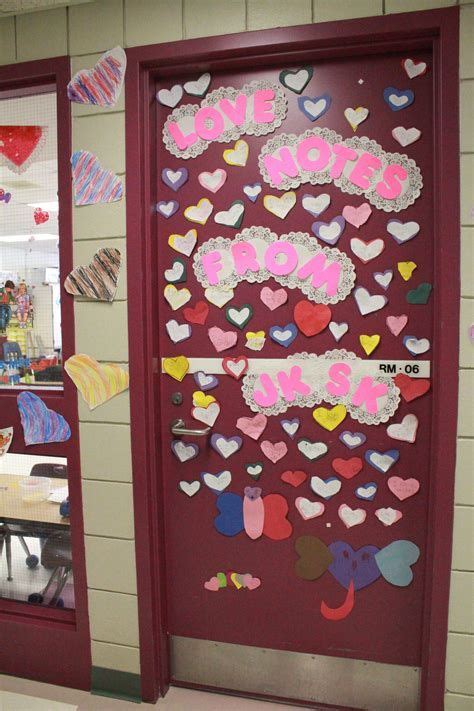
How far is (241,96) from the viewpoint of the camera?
1602 mm

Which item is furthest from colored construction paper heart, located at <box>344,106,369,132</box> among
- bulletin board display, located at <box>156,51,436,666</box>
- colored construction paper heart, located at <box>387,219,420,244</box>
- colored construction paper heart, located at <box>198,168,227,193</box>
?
colored construction paper heart, located at <box>198,168,227,193</box>

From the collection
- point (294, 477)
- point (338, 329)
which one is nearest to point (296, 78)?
point (338, 329)

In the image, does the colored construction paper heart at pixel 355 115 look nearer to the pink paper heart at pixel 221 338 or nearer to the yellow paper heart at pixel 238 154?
the yellow paper heart at pixel 238 154

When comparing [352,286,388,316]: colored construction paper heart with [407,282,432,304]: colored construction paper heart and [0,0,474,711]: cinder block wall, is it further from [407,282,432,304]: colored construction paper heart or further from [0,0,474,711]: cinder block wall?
[0,0,474,711]: cinder block wall

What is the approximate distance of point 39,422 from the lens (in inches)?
70.2

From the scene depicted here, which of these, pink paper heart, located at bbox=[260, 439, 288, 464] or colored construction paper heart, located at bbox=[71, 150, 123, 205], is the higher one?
colored construction paper heart, located at bbox=[71, 150, 123, 205]

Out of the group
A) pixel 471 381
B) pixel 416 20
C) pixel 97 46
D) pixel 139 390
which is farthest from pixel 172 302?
pixel 416 20

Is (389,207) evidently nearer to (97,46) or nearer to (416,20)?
(416,20)

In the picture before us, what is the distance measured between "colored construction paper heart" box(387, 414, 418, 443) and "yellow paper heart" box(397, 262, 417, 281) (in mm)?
460

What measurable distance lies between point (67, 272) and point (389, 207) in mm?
1133

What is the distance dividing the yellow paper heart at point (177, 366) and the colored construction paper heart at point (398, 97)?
3.55ft

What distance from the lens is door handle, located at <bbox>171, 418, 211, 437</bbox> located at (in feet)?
5.54

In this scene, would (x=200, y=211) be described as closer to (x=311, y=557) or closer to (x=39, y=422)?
(x=39, y=422)

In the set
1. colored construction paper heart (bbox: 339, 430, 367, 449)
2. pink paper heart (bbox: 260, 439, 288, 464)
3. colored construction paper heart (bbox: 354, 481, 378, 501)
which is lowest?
colored construction paper heart (bbox: 354, 481, 378, 501)
